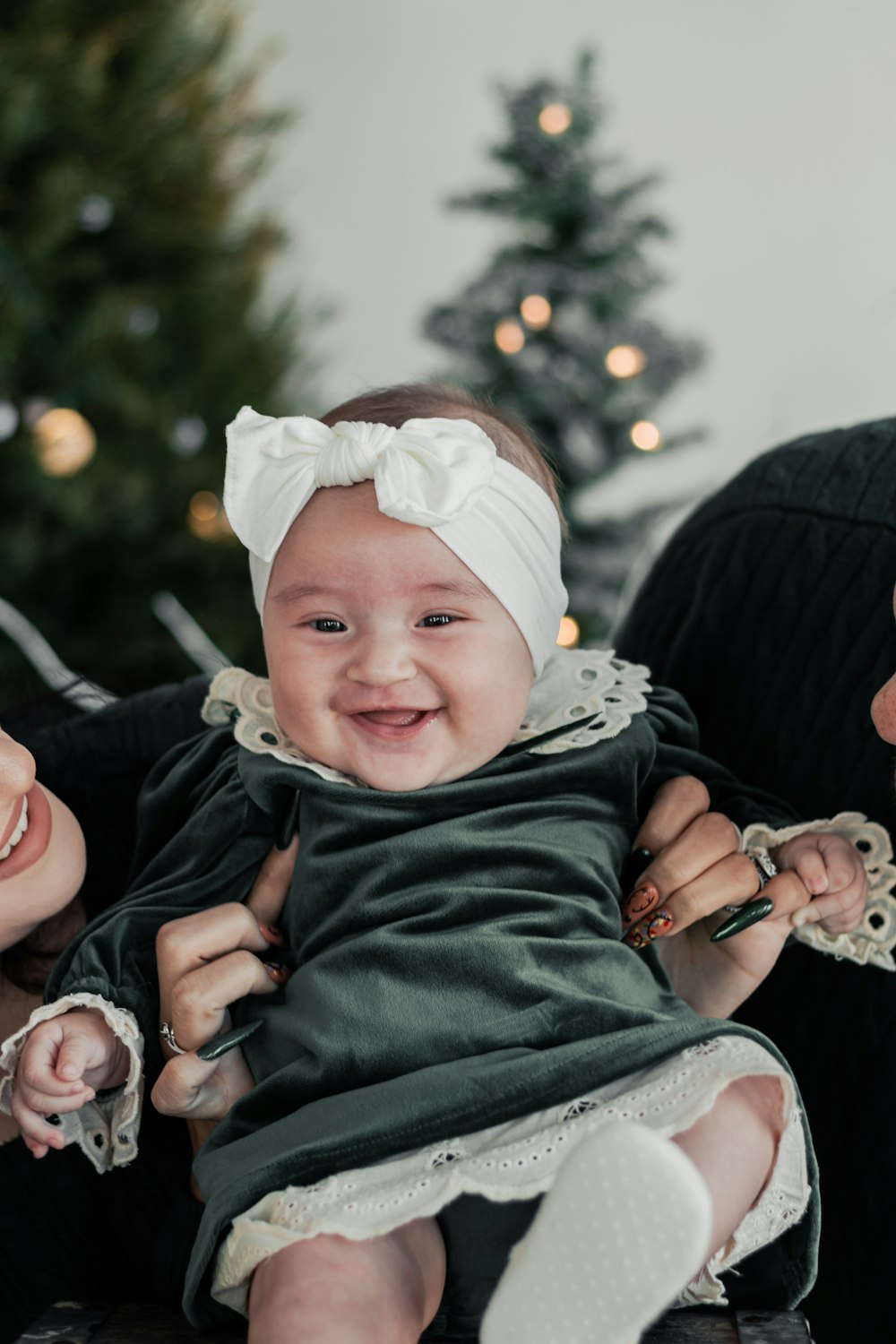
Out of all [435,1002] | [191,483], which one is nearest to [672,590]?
[435,1002]

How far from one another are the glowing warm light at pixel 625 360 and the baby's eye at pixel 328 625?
1.69 meters

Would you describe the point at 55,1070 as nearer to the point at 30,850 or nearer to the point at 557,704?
the point at 30,850

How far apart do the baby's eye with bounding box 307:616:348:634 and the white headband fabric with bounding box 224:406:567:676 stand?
2.8 inches

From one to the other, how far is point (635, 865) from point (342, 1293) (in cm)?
44

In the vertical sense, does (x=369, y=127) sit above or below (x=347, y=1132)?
above

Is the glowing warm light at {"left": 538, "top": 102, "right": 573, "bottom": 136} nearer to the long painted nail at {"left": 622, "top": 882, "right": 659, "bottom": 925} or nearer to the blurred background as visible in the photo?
the blurred background

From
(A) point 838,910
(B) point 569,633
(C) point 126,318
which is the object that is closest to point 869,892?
(A) point 838,910

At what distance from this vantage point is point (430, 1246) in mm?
879

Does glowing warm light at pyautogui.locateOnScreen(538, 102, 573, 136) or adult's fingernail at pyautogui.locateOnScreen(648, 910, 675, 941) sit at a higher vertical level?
glowing warm light at pyautogui.locateOnScreen(538, 102, 573, 136)

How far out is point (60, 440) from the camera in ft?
8.65

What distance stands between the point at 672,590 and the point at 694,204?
2510 millimetres

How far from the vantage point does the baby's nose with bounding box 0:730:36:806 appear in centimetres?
96

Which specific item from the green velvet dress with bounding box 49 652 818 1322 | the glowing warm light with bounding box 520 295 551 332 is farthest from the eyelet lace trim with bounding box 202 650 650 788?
the glowing warm light with bounding box 520 295 551 332

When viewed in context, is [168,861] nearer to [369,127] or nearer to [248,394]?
[248,394]
